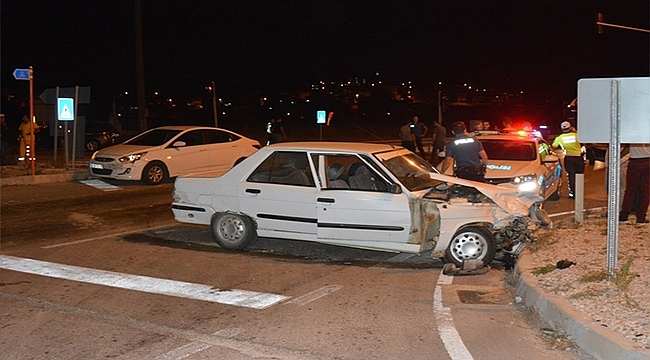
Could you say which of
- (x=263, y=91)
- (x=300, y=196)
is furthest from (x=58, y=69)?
(x=300, y=196)

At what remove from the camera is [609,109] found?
7.45 metres

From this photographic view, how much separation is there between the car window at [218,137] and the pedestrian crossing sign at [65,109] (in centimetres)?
351

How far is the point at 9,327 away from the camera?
6.54 m

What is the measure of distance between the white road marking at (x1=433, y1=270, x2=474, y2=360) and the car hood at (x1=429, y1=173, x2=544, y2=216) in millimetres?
1614

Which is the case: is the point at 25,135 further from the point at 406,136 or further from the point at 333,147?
the point at 333,147

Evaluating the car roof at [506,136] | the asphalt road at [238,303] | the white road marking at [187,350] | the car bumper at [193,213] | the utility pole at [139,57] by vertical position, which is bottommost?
the white road marking at [187,350]

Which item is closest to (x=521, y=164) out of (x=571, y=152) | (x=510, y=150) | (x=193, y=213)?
(x=510, y=150)

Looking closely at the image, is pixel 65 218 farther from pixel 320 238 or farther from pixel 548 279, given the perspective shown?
pixel 548 279

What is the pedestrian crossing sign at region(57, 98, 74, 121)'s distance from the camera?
18797 millimetres

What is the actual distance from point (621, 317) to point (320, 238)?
4162mm

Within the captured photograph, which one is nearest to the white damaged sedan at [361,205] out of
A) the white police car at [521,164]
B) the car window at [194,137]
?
the white police car at [521,164]

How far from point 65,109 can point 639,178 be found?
13767mm

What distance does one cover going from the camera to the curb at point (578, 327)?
5.48 meters

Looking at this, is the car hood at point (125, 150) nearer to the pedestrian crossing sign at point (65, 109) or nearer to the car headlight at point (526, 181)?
the pedestrian crossing sign at point (65, 109)
